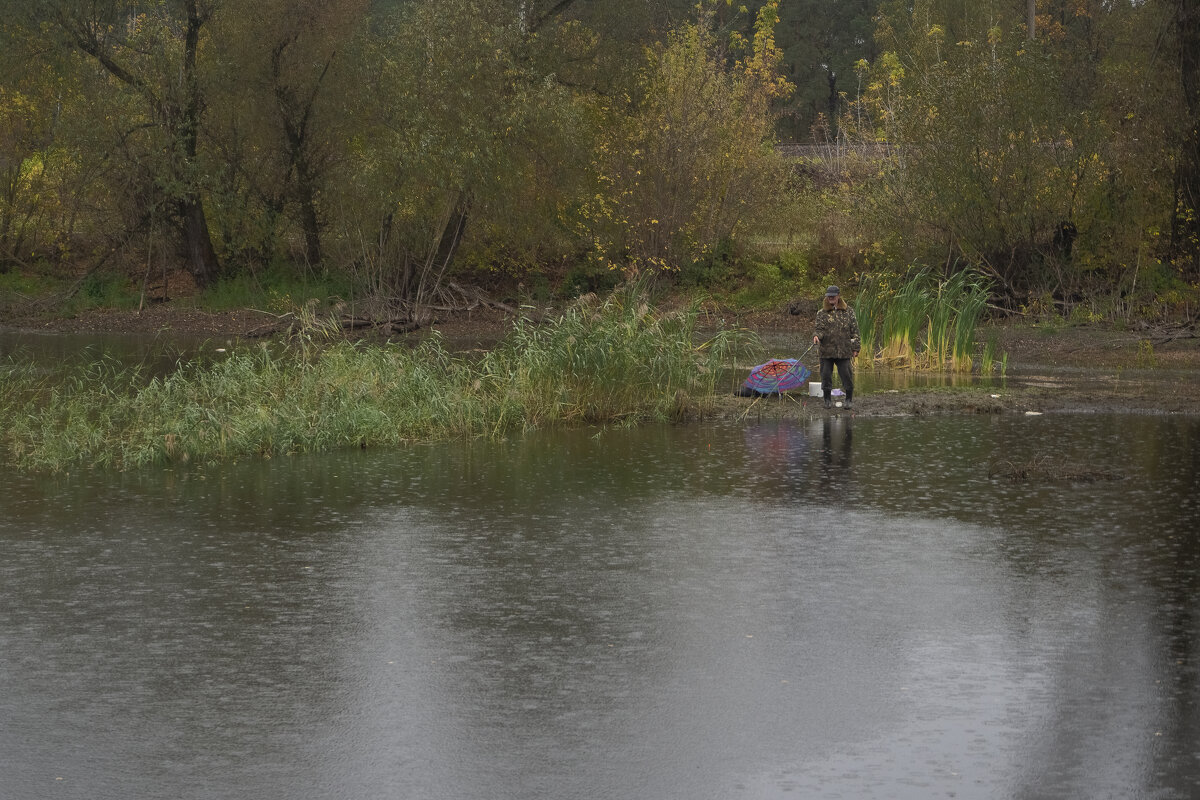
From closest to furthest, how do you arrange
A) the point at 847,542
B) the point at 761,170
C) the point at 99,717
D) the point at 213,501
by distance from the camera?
1. the point at 99,717
2. the point at 847,542
3. the point at 213,501
4. the point at 761,170

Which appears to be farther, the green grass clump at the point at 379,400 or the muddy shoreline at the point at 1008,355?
the muddy shoreline at the point at 1008,355

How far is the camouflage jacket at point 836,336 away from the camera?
1916cm

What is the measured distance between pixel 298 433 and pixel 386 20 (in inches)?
957

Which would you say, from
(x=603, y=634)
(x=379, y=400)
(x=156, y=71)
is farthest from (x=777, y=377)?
(x=156, y=71)

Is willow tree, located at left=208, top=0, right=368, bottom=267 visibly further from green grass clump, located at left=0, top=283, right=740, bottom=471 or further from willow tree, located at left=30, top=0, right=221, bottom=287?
green grass clump, located at left=0, top=283, right=740, bottom=471

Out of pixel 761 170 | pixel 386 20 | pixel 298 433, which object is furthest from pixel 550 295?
pixel 298 433

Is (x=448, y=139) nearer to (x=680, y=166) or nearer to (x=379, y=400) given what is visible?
(x=680, y=166)

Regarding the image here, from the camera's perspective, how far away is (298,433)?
52.7ft

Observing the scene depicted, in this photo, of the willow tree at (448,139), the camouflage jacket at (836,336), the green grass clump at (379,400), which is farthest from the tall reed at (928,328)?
the willow tree at (448,139)

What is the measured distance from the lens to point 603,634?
27.5ft

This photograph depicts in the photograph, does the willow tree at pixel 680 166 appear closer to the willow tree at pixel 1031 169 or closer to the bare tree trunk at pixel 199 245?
the willow tree at pixel 1031 169

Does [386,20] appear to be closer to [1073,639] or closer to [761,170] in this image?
[761,170]

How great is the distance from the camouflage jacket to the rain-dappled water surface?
5034mm

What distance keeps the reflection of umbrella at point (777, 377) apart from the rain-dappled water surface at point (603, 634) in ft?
19.1
